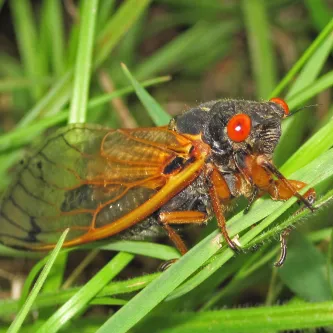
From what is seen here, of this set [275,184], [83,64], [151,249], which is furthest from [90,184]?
[275,184]

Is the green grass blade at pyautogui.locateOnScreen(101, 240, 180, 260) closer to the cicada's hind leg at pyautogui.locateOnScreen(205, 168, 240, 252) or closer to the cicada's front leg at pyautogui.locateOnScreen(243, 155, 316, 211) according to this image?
the cicada's hind leg at pyautogui.locateOnScreen(205, 168, 240, 252)

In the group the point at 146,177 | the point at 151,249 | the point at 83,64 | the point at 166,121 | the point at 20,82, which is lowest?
the point at 151,249

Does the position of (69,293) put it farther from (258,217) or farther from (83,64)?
(83,64)

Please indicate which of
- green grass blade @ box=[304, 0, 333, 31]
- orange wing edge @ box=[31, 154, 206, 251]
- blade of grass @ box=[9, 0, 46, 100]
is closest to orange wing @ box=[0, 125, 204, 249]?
orange wing edge @ box=[31, 154, 206, 251]

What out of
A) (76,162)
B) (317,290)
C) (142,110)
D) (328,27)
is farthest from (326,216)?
(142,110)

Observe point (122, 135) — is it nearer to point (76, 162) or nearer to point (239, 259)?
point (76, 162)

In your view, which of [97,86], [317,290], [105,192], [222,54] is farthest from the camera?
[222,54]

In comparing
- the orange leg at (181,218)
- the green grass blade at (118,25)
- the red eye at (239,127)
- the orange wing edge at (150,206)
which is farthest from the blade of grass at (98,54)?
the red eye at (239,127)

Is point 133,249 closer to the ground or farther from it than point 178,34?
closer to the ground
